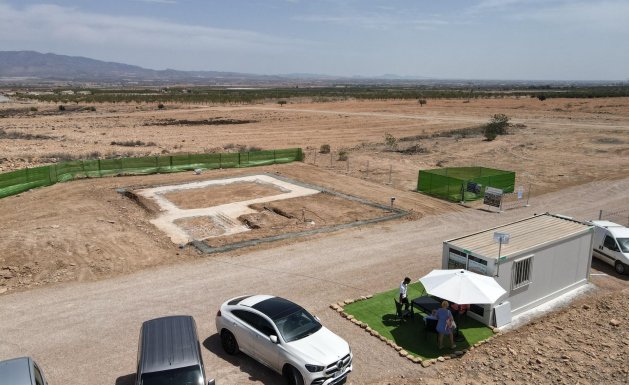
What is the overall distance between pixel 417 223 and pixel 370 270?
23.1 ft

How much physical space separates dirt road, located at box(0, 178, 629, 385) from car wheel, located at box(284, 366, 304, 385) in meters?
0.63

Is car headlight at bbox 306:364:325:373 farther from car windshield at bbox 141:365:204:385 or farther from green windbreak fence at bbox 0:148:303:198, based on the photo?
green windbreak fence at bbox 0:148:303:198

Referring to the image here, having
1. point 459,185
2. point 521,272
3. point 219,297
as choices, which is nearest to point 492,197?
point 459,185

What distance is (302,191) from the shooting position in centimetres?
3061

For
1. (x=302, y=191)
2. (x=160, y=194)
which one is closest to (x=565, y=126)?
(x=302, y=191)

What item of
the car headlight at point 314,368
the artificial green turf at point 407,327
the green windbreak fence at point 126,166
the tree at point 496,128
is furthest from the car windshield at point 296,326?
the tree at point 496,128

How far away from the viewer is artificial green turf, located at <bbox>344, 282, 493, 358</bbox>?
1321cm

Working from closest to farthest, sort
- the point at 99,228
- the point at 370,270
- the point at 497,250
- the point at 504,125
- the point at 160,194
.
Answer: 1. the point at 497,250
2. the point at 370,270
3. the point at 99,228
4. the point at 160,194
5. the point at 504,125

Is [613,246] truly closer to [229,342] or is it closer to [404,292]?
[404,292]

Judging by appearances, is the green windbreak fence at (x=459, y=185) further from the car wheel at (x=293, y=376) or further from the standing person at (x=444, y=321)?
the car wheel at (x=293, y=376)

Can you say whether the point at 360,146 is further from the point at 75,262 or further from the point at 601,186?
the point at 75,262

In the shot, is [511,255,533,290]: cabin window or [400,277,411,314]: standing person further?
[511,255,533,290]: cabin window

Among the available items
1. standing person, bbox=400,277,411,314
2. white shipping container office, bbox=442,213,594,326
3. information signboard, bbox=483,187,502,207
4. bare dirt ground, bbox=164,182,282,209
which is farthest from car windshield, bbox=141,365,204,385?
information signboard, bbox=483,187,502,207

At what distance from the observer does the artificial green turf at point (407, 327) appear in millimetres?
13211
